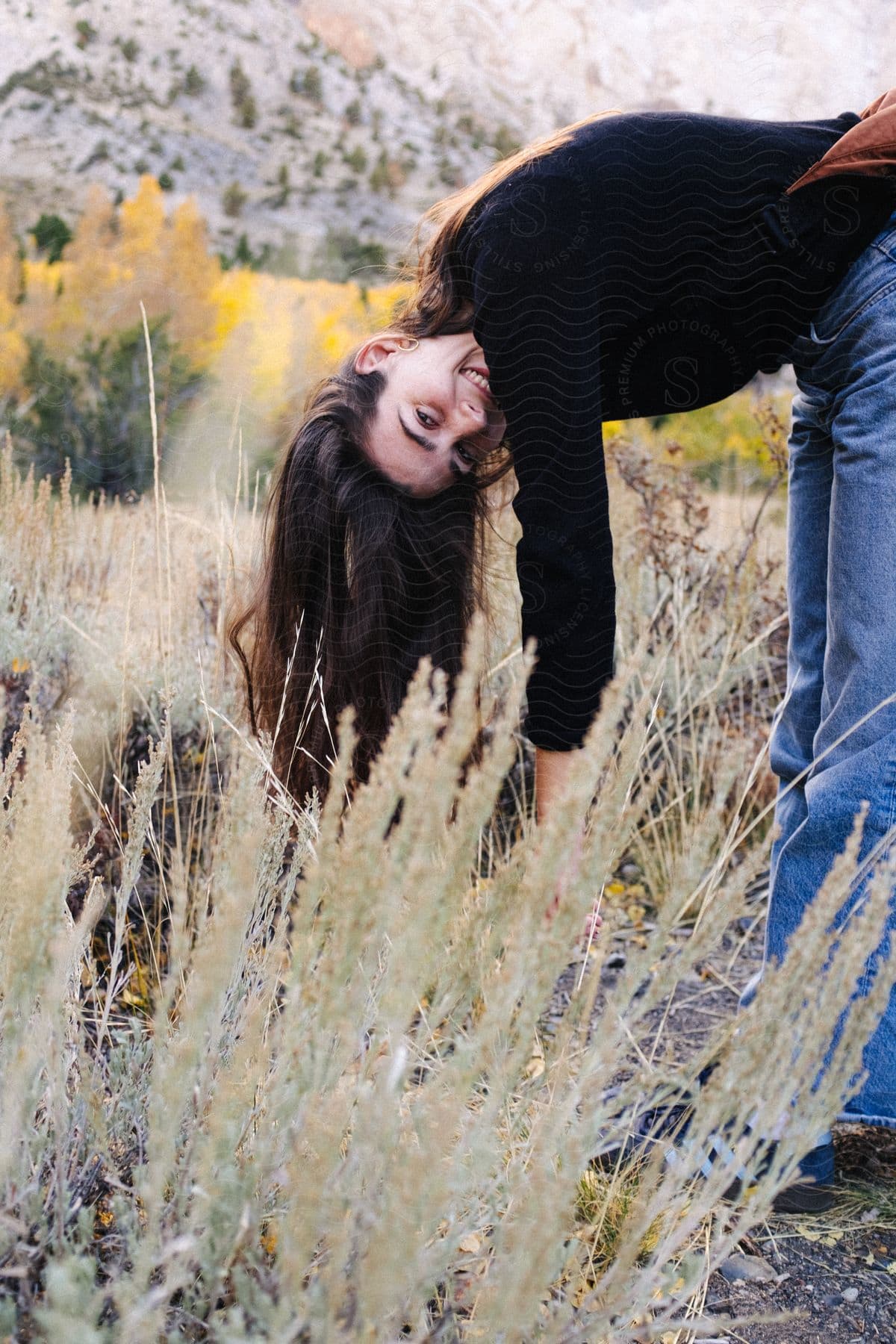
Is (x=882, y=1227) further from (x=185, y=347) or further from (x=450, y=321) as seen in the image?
→ (x=185, y=347)

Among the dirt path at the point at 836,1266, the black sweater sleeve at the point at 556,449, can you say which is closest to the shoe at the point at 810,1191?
the dirt path at the point at 836,1266

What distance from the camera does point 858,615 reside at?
1444 millimetres

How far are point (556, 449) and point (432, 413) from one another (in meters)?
0.40

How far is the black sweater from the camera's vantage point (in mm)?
1399

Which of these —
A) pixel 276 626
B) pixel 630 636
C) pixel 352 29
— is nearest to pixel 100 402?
pixel 352 29

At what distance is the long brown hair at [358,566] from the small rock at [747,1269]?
1.00m

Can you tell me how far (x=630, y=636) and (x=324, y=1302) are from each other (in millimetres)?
2818

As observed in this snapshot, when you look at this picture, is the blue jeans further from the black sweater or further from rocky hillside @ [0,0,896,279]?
rocky hillside @ [0,0,896,279]

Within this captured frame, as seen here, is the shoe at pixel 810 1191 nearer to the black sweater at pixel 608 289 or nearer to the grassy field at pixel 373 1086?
the grassy field at pixel 373 1086

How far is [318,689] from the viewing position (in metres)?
1.98

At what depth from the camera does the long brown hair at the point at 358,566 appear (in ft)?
5.99

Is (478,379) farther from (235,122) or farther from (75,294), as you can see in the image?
(235,122)

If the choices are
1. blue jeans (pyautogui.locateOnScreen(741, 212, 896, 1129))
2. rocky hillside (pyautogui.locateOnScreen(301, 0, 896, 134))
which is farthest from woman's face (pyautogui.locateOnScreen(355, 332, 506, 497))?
rocky hillside (pyautogui.locateOnScreen(301, 0, 896, 134))

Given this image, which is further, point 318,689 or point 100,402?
point 100,402
